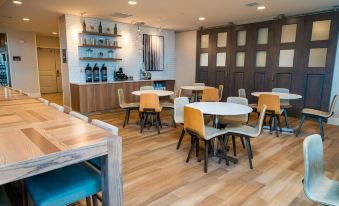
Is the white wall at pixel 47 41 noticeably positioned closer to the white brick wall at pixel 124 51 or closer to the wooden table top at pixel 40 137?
the white brick wall at pixel 124 51

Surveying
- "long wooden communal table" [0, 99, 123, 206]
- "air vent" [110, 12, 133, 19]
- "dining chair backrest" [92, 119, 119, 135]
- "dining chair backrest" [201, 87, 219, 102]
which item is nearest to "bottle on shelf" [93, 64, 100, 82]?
"air vent" [110, 12, 133, 19]

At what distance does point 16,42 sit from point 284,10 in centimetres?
921

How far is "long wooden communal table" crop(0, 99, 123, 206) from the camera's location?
1.13 m

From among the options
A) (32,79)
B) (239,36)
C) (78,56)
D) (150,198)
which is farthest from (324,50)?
(32,79)

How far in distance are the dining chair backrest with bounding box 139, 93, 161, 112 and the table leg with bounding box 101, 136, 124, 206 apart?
9.53 feet

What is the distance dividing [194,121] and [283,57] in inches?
164

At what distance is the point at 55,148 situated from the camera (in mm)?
1273

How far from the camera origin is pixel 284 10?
16.8ft

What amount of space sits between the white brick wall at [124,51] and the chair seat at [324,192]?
19.0ft

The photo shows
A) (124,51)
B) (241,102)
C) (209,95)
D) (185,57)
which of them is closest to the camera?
(241,102)

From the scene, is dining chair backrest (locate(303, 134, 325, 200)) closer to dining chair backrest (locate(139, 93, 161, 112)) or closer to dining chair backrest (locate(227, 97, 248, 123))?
dining chair backrest (locate(227, 97, 248, 123))

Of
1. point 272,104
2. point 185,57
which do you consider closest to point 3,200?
point 272,104

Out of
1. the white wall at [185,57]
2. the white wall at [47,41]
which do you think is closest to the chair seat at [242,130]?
the white wall at [185,57]

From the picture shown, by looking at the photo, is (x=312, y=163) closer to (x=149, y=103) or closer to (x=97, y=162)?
(x=97, y=162)
